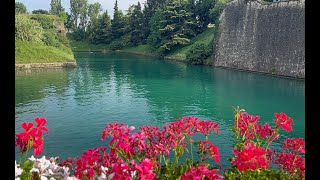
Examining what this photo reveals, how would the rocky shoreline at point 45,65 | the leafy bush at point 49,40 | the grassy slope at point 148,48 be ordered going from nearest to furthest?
the rocky shoreline at point 45,65, the leafy bush at point 49,40, the grassy slope at point 148,48

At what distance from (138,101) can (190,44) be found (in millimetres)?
32530

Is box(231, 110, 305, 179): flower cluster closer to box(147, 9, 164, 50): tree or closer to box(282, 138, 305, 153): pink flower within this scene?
box(282, 138, 305, 153): pink flower

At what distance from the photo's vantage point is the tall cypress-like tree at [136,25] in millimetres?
67438

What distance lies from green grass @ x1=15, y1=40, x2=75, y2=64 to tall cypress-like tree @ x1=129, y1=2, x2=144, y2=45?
2660 centimetres

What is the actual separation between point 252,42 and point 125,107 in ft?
75.7

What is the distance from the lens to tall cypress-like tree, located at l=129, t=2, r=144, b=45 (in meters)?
67.4

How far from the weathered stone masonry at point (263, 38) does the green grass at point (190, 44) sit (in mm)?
6337

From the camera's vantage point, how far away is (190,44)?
51.0m

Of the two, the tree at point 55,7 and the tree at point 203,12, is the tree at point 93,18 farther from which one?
the tree at point 203,12

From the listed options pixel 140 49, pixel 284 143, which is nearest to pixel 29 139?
pixel 284 143

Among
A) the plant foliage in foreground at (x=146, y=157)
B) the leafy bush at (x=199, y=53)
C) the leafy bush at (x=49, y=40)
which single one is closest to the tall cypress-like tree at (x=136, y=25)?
the leafy bush at (x=49, y=40)

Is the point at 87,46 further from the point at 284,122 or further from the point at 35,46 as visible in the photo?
the point at 284,122

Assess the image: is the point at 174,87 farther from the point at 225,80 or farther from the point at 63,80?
the point at 63,80

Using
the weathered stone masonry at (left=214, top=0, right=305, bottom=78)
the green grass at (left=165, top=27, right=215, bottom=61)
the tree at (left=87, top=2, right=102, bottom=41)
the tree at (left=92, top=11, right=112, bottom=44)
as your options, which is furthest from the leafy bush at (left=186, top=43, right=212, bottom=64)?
the tree at (left=87, top=2, right=102, bottom=41)
